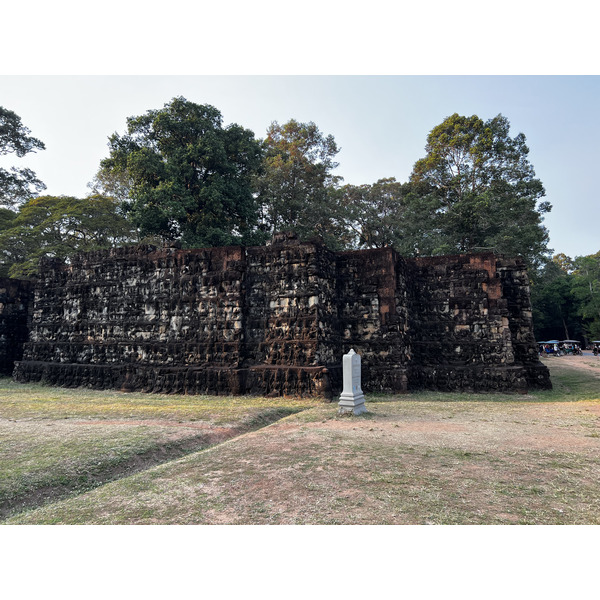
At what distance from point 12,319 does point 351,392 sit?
16561mm

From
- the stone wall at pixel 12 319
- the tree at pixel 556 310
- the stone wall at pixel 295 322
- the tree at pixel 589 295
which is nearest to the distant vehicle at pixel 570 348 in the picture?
the tree at pixel 589 295

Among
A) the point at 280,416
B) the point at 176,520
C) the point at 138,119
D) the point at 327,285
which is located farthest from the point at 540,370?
the point at 138,119

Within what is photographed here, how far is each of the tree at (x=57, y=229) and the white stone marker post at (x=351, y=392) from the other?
828 inches

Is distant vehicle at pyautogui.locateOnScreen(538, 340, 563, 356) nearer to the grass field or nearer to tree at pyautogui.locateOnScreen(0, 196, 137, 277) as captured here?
the grass field

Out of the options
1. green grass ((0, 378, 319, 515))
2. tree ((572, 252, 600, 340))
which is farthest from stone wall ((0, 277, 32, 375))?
tree ((572, 252, 600, 340))

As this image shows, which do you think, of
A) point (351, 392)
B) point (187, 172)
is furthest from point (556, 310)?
point (351, 392)

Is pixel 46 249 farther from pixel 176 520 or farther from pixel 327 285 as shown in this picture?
pixel 176 520

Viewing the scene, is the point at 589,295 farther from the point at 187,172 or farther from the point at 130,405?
the point at 130,405

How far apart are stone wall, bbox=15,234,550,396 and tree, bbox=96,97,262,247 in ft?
20.3

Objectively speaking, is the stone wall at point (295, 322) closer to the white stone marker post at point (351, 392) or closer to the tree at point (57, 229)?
the white stone marker post at point (351, 392)

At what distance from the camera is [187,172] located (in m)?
21.1

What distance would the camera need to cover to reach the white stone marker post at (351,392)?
8.68 m

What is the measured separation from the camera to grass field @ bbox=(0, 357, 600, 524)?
3588 millimetres

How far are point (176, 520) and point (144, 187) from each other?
1985 cm
